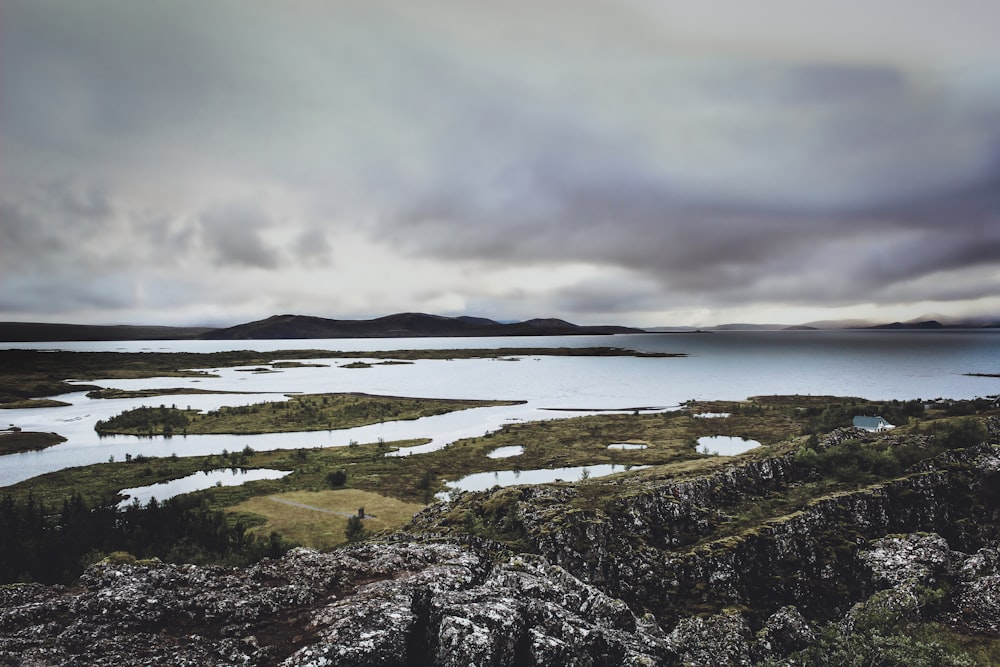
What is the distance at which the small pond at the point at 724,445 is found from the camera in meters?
62.7

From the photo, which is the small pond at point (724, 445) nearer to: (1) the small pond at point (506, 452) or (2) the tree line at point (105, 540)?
(1) the small pond at point (506, 452)

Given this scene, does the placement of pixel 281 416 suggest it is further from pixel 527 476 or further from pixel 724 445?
pixel 724 445

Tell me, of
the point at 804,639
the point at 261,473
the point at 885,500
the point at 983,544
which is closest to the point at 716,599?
the point at 804,639

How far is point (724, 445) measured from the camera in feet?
222

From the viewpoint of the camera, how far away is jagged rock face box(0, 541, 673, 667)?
8859 millimetres

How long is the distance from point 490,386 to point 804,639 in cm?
13699

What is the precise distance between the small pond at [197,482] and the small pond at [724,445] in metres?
55.1

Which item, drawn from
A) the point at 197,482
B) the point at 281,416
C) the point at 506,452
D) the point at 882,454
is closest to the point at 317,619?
the point at 882,454

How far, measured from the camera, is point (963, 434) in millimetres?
20219

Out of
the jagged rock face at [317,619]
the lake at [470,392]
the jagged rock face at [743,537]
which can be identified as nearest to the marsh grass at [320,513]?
the lake at [470,392]

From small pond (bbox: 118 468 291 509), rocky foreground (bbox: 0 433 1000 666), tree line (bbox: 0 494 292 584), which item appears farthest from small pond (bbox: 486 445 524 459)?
rocky foreground (bbox: 0 433 1000 666)

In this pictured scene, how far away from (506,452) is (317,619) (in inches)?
2261

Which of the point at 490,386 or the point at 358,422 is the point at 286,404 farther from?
the point at 490,386

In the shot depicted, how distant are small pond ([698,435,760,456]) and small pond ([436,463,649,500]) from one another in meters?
14.8
